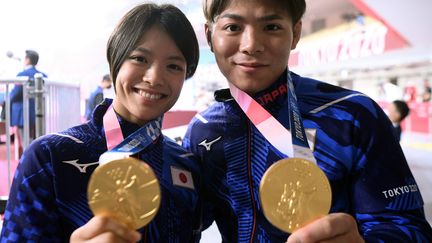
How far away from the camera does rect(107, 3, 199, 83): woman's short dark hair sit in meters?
1.26

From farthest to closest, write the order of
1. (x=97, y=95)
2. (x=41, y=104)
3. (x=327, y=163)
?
(x=97, y=95) → (x=41, y=104) → (x=327, y=163)

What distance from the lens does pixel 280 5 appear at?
1.25 meters

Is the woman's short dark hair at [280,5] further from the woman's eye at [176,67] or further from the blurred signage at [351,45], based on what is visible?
the blurred signage at [351,45]

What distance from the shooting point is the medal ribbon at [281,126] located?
1096mm

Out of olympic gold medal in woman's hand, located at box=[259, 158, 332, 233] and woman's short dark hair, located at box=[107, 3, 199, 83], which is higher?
woman's short dark hair, located at box=[107, 3, 199, 83]

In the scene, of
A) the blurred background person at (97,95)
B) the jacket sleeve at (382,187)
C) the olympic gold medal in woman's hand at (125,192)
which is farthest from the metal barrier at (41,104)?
the jacket sleeve at (382,187)

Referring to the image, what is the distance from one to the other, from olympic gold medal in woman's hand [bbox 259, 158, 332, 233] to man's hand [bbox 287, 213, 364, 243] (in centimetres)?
3

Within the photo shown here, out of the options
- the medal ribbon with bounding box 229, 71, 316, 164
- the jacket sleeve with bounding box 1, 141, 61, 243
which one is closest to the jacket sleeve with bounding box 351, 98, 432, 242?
the medal ribbon with bounding box 229, 71, 316, 164

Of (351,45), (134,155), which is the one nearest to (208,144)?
(134,155)

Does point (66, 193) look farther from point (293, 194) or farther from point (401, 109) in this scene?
point (401, 109)

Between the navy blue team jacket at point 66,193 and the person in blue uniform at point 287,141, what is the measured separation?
0.16 m

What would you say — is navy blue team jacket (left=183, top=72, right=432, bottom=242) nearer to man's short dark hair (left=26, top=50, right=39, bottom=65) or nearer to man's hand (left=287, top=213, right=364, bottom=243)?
man's hand (left=287, top=213, right=364, bottom=243)

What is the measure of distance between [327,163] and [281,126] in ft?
0.60

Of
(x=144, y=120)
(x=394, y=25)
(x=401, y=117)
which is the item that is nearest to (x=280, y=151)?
(x=144, y=120)
